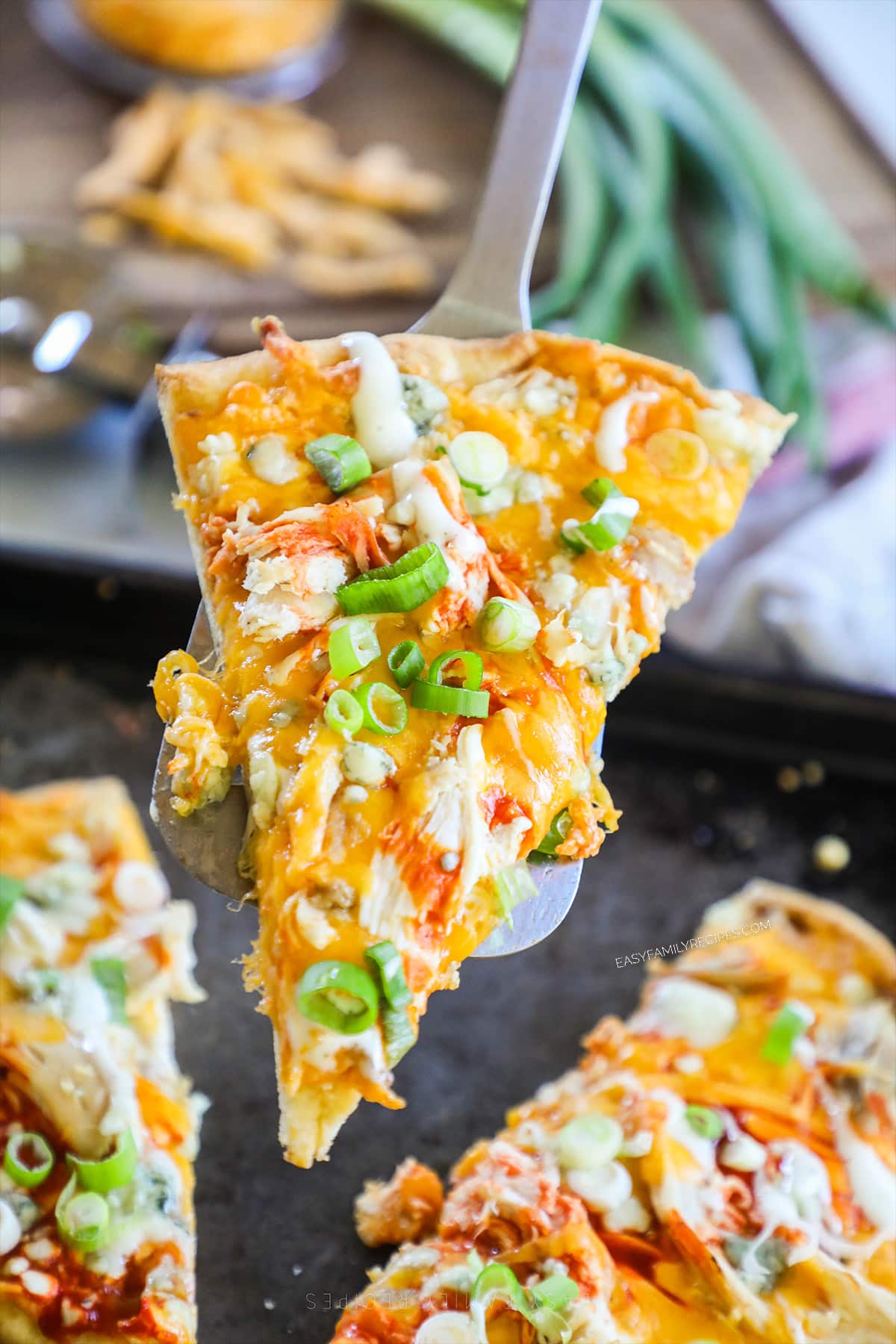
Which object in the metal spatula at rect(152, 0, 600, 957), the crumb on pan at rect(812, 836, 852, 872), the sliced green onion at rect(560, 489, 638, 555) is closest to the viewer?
the sliced green onion at rect(560, 489, 638, 555)

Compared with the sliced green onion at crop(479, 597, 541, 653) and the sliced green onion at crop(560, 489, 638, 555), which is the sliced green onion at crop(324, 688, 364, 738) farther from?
the sliced green onion at crop(560, 489, 638, 555)

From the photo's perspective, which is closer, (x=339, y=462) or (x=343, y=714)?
(x=343, y=714)

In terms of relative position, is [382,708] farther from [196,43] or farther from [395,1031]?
[196,43]

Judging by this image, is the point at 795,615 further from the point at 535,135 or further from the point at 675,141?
the point at 675,141

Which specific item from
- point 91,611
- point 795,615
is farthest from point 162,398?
point 795,615

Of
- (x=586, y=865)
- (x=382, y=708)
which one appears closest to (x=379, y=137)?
(x=586, y=865)

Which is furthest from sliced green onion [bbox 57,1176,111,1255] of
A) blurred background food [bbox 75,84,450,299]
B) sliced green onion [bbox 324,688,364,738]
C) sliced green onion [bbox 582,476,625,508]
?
blurred background food [bbox 75,84,450,299]
